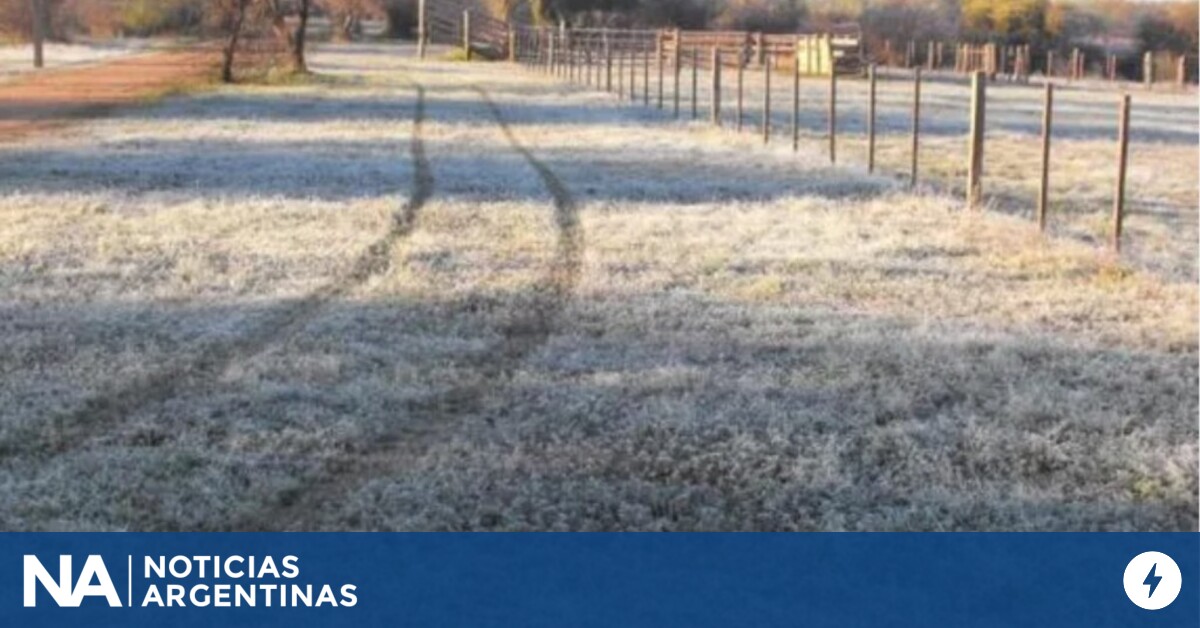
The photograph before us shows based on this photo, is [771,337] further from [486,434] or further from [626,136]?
[626,136]

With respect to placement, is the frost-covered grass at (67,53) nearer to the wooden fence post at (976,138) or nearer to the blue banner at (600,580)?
the wooden fence post at (976,138)

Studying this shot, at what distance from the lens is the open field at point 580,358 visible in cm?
631

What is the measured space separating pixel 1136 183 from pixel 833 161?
10.1 feet

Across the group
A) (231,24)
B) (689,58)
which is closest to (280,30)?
(231,24)

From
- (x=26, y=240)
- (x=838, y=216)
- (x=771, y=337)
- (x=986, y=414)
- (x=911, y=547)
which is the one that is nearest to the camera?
(x=911, y=547)

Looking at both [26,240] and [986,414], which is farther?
[26,240]

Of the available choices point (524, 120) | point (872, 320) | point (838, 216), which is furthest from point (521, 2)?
point (872, 320)

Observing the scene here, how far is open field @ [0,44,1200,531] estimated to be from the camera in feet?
20.7

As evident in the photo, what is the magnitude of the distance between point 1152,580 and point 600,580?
1.66 meters

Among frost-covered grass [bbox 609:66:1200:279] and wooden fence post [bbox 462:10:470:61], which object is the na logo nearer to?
frost-covered grass [bbox 609:66:1200:279]

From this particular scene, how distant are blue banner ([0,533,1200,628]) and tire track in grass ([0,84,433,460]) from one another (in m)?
1.19

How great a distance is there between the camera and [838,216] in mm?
14398

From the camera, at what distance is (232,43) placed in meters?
38.8

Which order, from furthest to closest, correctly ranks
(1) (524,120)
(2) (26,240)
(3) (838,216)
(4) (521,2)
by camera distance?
(4) (521,2) → (1) (524,120) → (3) (838,216) → (2) (26,240)
